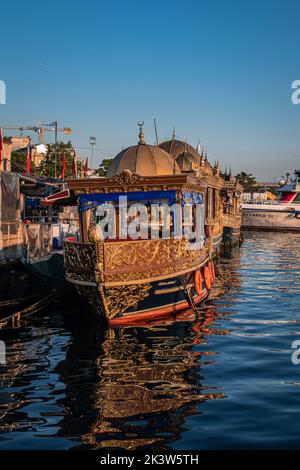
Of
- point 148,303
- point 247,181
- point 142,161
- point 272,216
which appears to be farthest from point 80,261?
point 247,181

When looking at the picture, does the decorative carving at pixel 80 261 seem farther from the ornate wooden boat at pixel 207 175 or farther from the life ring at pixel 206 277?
the ornate wooden boat at pixel 207 175

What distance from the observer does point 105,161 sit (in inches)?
2916

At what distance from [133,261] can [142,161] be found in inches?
241

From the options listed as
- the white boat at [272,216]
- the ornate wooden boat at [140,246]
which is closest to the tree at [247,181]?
the white boat at [272,216]

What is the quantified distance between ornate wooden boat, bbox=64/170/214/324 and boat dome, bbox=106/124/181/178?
1.55m

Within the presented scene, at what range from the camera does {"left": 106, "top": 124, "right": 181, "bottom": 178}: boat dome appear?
736 inches

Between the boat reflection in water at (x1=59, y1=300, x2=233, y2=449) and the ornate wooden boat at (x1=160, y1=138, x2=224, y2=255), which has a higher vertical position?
the ornate wooden boat at (x1=160, y1=138, x2=224, y2=255)

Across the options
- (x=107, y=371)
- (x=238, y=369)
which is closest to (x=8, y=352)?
(x=107, y=371)

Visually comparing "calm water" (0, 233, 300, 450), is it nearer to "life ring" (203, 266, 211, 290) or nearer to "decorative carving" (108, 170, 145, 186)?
"life ring" (203, 266, 211, 290)

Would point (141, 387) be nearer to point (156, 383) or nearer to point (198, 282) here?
point (156, 383)

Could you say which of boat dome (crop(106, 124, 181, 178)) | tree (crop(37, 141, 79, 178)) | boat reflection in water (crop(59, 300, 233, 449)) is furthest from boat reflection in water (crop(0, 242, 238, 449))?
tree (crop(37, 141, 79, 178))

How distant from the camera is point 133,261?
13.8 metres

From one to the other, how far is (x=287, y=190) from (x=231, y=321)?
55.8 metres

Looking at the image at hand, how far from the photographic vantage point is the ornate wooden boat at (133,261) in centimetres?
1346
